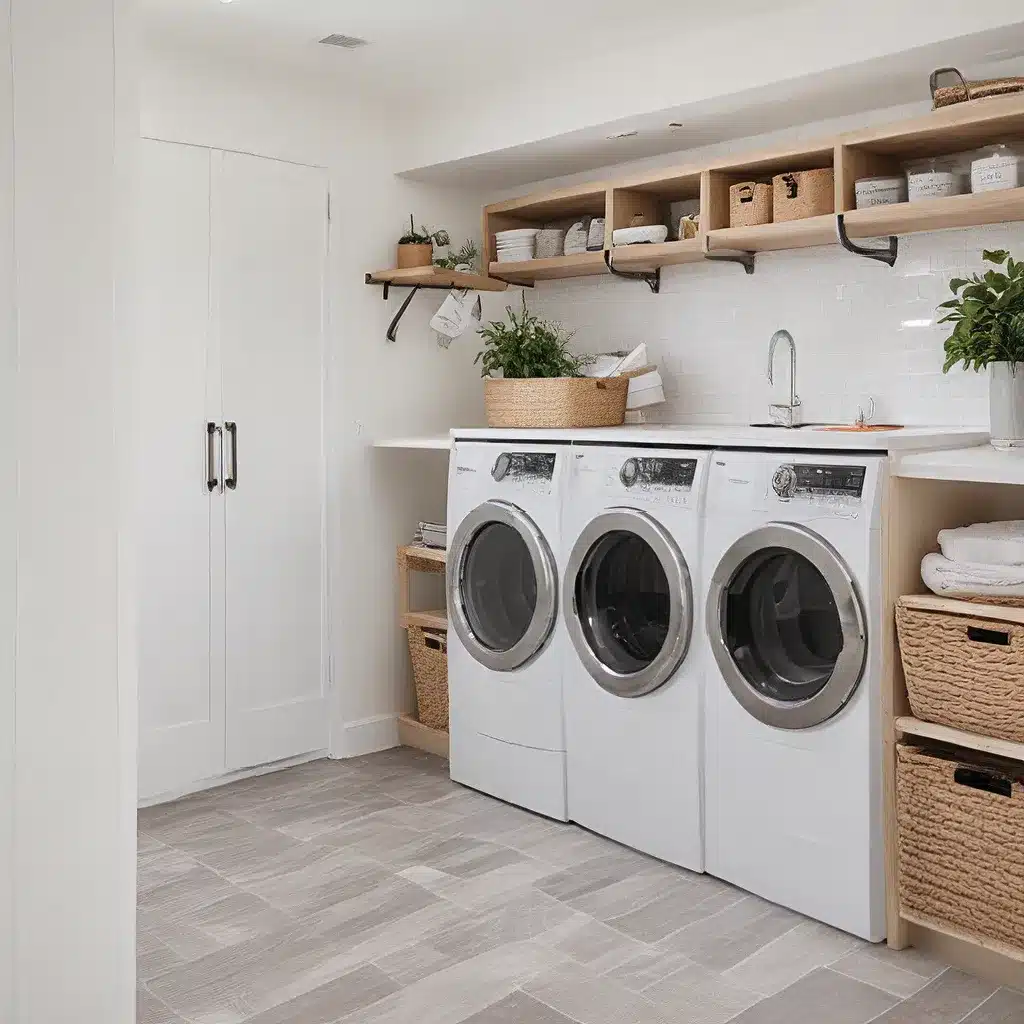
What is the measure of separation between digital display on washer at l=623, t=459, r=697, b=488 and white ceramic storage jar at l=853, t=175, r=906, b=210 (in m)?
0.88

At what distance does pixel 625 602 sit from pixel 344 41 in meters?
1.93

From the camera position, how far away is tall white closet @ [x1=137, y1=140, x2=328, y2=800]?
3.77 metres

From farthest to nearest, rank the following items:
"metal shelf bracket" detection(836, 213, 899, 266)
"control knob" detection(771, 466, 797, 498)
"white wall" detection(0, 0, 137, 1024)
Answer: "metal shelf bracket" detection(836, 213, 899, 266) → "control knob" detection(771, 466, 797, 498) → "white wall" detection(0, 0, 137, 1024)

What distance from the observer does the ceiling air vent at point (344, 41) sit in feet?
11.5

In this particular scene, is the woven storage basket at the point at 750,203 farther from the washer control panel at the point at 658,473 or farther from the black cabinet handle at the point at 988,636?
the black cabinet handle at the point at 988,636

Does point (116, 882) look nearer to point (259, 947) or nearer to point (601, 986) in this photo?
point (259, 947)

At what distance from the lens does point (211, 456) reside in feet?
12.8

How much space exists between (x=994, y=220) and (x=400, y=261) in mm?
2105

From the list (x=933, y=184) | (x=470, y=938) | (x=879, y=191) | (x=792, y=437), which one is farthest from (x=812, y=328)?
(x=470, y=938)

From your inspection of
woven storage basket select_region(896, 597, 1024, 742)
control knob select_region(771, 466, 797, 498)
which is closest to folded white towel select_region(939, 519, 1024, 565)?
woven storage basket select_region(896, 597, 1024, 742)

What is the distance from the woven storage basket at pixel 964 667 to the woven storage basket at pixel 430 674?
1.93m

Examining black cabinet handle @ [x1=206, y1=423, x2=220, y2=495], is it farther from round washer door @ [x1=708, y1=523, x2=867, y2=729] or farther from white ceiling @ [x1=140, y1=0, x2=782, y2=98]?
round washer door @ [x1=708, y1=523, x2=867, y2=729]

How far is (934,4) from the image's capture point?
279 centimetres

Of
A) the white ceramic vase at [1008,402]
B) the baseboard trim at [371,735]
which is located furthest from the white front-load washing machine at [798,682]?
the baseboard trim at [371,735]
